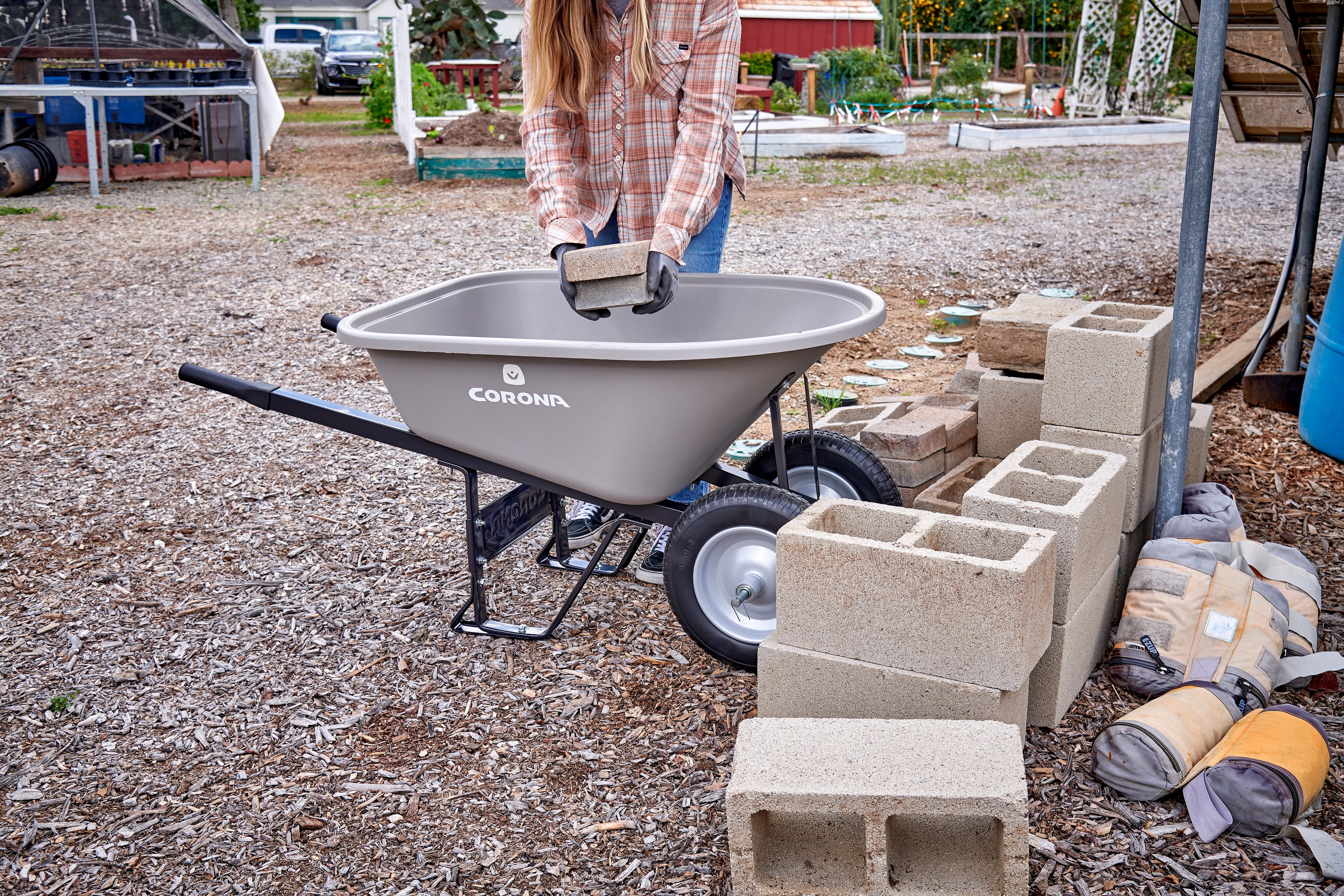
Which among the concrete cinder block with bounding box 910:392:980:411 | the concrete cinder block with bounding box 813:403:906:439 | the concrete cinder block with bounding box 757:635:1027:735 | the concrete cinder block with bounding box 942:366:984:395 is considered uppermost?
the concrete cinder block with bounding box 942:366:984:395

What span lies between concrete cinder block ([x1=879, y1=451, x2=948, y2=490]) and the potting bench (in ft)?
29.4

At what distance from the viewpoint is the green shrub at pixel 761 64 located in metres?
21.6

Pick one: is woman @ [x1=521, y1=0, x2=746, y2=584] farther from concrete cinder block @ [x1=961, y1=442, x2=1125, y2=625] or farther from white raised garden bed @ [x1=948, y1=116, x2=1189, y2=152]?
white raised garden bed @ [x1=948, y1=116, x2=1189, y2=152]

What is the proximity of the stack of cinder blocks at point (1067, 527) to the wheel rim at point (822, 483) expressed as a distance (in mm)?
482

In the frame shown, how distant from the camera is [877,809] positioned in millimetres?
1743

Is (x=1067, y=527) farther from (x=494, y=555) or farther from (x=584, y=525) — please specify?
(x=584, y=525)

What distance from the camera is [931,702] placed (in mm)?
2117

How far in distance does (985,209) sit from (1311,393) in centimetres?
593

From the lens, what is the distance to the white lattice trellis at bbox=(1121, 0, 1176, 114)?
15836mm

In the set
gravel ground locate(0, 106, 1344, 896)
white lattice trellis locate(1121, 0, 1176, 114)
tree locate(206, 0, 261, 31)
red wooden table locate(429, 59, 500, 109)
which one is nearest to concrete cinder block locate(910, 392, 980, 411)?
gravel ground locate(0, 106, 1344, 896)

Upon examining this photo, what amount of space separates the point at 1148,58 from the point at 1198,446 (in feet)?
49.8

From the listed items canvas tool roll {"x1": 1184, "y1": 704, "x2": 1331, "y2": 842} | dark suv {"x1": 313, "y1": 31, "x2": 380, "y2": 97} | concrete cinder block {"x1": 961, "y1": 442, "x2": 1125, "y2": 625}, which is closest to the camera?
canvas tool roll {"x1": 1184, "y1": 704, "x2": 1331, "y2": 842}

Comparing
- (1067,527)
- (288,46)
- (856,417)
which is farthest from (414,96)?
(288,46)

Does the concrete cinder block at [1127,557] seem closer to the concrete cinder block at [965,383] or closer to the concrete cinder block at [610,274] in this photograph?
the concrete cinder block at [965,383]
